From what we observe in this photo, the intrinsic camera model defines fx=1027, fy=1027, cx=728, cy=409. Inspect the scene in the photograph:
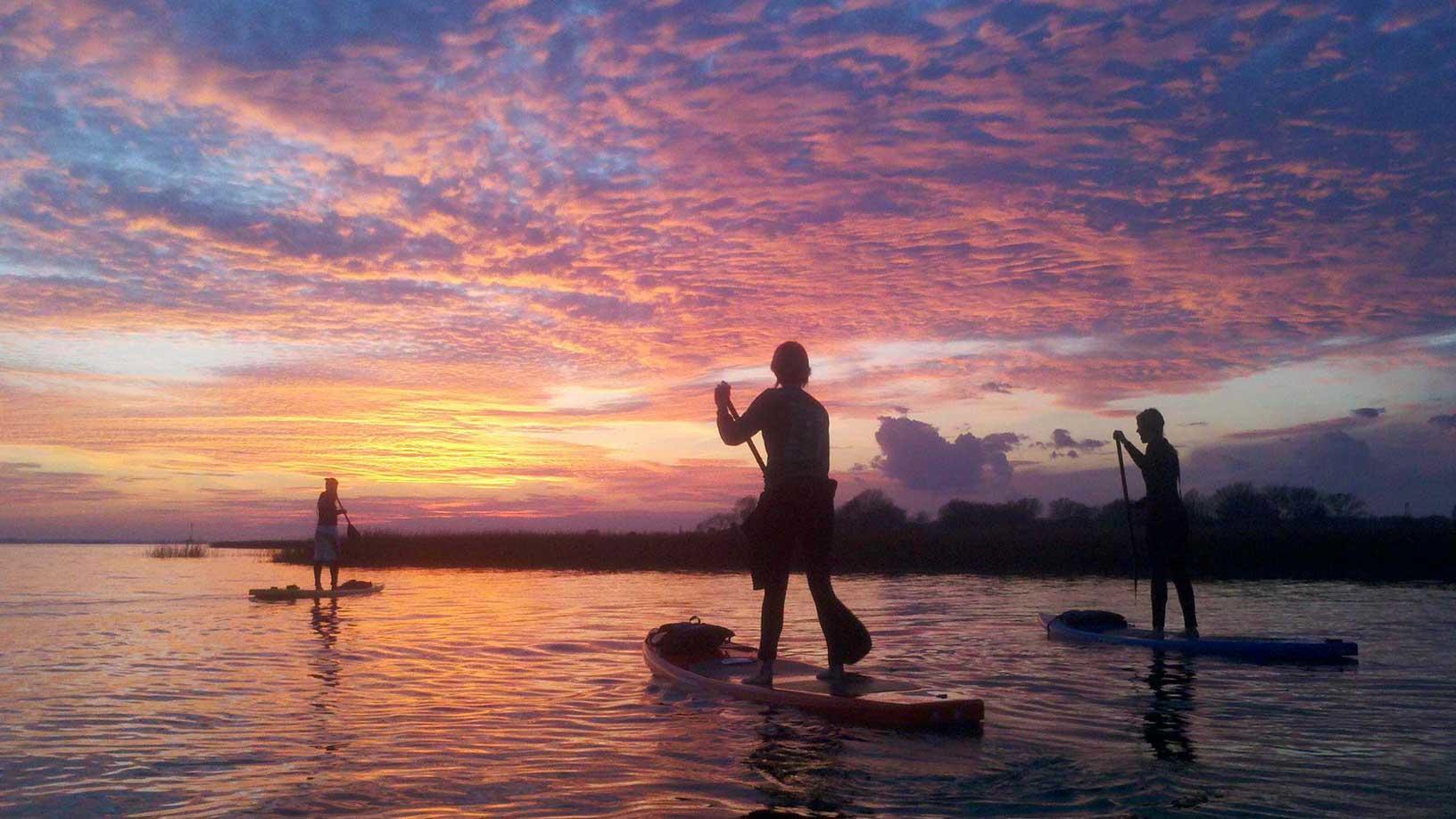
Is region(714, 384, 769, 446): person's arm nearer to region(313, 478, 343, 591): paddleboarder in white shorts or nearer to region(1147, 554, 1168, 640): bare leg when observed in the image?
region(1147, 554, 1168, 640): bare leg

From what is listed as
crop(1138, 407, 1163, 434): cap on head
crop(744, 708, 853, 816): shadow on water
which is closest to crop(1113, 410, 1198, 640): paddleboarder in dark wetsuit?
crop(1138, 407, 1163, 434): cap on head

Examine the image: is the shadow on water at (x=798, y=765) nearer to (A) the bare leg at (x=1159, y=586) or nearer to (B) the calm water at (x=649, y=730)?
(B) the calm water at (x=649, y=730)

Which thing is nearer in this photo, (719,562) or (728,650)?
(728,650)

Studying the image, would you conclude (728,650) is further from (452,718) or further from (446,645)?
(446,645)

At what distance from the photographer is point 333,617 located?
15.7 m

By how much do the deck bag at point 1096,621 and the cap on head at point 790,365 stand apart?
606cm

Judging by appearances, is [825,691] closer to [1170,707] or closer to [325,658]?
[1170,707]

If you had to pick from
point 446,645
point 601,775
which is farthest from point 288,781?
point 446,645

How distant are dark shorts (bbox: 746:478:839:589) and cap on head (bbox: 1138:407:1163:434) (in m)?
5.20

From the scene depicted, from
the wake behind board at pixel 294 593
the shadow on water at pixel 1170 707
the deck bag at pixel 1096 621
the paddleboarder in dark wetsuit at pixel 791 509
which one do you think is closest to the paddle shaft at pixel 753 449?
the paddleboarder in dark wetsuit at pixel 791 509

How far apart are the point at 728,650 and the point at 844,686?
2608mm

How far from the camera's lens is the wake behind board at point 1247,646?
30.8 ft

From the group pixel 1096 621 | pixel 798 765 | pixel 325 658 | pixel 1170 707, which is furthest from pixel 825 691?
pixel 1096 621

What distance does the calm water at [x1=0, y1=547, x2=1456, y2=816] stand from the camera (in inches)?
183
